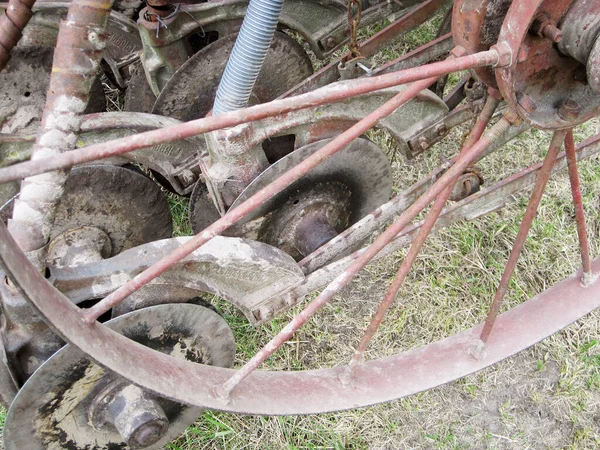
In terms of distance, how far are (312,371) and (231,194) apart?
59 cm

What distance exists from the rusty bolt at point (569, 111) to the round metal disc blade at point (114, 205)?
1305 mm

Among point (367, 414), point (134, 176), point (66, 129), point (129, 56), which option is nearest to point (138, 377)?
point (66, 129)

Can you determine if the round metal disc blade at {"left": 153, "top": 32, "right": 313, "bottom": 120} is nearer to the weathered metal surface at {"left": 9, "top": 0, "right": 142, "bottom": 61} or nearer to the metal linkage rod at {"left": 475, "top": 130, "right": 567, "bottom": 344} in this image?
the weathered metal surface at {"left": 9, "top": 0, "right": 142, "bottom": 61}

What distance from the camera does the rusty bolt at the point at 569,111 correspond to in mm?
1378

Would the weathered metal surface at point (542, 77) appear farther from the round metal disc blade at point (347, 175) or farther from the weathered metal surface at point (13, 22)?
the weathered metal surface at point (13, 22)

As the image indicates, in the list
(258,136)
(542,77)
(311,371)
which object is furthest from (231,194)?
(542,77)

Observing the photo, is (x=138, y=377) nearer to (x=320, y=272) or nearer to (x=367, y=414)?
(x=320, y=272)

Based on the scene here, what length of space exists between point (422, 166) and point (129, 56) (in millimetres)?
1383

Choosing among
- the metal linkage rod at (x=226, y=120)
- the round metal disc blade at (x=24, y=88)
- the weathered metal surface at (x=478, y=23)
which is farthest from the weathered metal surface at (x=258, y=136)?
the round metal disc blade at (x=24, y=88)

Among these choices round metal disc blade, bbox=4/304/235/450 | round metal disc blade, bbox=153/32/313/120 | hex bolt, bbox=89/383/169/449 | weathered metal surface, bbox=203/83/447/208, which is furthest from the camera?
round metal disc blade, bbox=153/32/313/120

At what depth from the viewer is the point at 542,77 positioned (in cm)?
138

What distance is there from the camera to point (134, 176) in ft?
6.57

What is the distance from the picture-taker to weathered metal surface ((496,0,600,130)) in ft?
3.87

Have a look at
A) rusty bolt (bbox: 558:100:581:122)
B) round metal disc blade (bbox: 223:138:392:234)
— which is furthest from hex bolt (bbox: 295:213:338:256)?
rusty bolt (bbox: 558:100:581:122)
